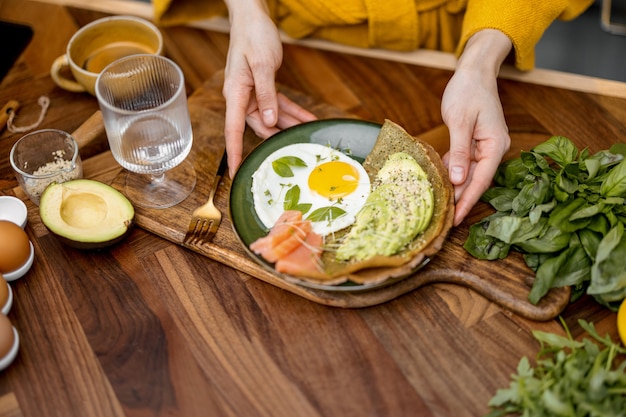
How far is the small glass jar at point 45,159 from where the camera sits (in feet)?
6.66

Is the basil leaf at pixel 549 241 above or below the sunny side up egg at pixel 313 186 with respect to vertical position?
above

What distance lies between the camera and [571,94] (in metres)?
2.41

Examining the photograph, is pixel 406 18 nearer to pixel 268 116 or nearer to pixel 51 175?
pixel 268 116

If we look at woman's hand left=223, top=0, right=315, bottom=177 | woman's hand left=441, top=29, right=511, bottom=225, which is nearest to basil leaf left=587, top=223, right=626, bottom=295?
woman's hand left=441, top=29, right=511, bottom=225

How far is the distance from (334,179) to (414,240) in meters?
0.33

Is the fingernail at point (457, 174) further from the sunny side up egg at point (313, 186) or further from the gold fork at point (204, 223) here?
the gold fork at point (204, 223)

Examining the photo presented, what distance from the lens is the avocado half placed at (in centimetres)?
189

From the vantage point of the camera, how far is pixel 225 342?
1787mm

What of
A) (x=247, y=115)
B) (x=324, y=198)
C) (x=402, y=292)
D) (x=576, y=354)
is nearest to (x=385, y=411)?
(x=402, y=292)

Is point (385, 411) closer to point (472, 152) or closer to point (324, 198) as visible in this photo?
point (324, 198)

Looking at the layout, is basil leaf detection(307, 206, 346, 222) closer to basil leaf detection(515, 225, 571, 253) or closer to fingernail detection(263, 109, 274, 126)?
fingernail detection(263, 109, 274, 126)

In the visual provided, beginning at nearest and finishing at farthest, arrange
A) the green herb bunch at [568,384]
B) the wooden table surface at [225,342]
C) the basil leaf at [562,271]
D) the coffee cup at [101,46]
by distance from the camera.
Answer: the green herb bunch at [568,384] < the wooden table surface at [225,342] < the basil leaf at [562,271] < the coffee cup at [101,46]

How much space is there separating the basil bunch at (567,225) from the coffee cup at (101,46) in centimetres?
133

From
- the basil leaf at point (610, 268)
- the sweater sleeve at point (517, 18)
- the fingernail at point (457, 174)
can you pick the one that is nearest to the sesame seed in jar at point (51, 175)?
the fingernail at point (457, 174)
